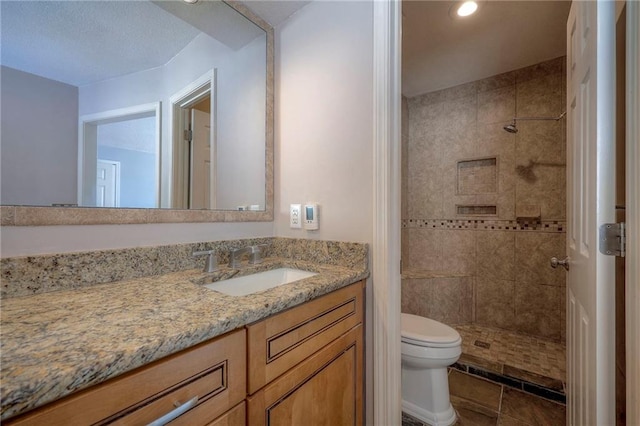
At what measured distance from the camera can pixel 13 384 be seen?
0.34 m

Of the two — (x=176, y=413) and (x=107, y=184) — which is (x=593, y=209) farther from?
(x=107, y=184)

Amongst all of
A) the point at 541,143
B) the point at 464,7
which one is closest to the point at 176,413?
the point at 464,7

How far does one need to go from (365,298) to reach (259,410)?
57 cm

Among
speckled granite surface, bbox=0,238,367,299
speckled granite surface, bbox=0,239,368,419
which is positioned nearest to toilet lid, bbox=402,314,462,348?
speckled granite surface, bbox=0,238,367,299

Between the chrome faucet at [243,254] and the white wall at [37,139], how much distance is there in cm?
54

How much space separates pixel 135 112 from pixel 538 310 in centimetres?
302

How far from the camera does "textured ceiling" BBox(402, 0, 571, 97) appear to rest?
160 centimetres

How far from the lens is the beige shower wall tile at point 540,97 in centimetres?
215

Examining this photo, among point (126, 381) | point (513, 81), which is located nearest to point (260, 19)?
point (126, 381)

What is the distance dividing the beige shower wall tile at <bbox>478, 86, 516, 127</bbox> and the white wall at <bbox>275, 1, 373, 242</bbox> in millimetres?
1894

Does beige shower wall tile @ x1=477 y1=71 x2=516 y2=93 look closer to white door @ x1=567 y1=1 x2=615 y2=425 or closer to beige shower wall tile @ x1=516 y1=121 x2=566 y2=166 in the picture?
beige shower wall tile @ x1=516 y1=121 x2=566 y2=166

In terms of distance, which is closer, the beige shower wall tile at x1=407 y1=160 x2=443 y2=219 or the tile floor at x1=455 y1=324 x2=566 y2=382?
the tile floor at x1=455 y1=324 x2=566 y2=382

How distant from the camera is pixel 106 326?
526mm

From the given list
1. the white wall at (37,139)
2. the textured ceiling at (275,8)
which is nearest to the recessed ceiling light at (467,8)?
the textured ceiling at (275,8)
